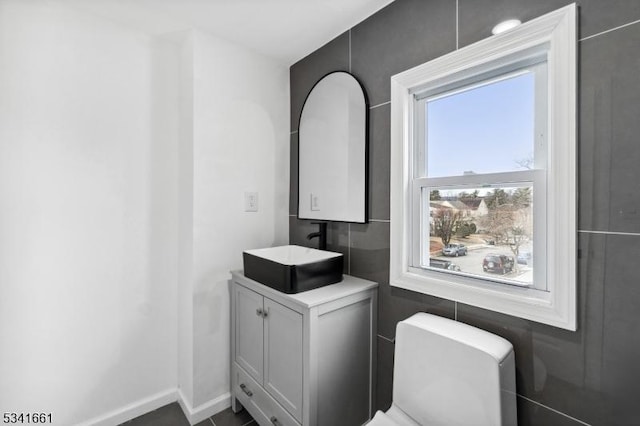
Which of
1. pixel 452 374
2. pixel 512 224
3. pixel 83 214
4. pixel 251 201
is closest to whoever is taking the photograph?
pixel 452 374

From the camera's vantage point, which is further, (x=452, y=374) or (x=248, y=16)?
(x=248, y=16)

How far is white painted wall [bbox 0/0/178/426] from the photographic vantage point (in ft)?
4.63

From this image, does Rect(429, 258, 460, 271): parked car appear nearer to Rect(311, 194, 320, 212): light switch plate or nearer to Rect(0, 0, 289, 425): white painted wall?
Rect(311, 194, 320, 212): light switch plate

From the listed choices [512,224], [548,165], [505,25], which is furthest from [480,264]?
[505,25]

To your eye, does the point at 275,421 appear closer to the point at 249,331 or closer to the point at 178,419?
the point at 249,331

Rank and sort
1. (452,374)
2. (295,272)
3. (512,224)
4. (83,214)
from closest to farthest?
1. (452,374)
2. (512,224)
3. (295,272)
4. (83,214)

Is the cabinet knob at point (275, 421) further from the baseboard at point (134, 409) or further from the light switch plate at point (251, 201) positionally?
the light switch plate at point (251, 201)

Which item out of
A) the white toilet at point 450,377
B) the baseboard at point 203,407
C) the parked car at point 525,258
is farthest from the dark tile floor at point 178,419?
the parked car at point 525,258

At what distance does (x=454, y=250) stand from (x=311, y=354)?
30.6 inches

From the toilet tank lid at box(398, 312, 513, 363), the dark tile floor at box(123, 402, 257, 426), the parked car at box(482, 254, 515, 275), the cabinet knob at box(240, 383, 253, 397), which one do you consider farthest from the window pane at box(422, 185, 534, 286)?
the dark tile floor at box(123, 402, 257, 426)

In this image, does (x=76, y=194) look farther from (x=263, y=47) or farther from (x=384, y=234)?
(x=384, y=234)

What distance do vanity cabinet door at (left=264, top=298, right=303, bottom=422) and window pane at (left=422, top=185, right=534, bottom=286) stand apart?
0.70m

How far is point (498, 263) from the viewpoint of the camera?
3.92ft

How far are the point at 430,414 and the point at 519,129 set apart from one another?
1.11 meters
